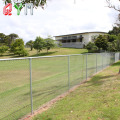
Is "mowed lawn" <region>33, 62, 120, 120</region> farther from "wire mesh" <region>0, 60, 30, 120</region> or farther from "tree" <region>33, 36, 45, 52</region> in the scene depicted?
"tree" <region>33, 36, 45, 52</region>

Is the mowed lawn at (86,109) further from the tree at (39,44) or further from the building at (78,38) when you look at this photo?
the building at (78,38)

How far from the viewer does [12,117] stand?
140 inches

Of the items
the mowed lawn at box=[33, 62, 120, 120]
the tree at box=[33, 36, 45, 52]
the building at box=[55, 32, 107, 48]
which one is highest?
the building at box=[55, 32, 107, 48]

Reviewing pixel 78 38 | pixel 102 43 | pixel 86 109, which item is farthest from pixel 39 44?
pixel 86 109

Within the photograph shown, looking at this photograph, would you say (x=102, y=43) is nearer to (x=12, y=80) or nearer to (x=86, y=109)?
(x=86, y=109)

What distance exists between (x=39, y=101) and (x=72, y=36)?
65.1m

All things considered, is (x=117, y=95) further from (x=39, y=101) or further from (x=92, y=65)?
(x=92, y=65)

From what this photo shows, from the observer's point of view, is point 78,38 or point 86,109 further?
point 78,38

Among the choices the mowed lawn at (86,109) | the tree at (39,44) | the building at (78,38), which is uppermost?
the building at (78,38)

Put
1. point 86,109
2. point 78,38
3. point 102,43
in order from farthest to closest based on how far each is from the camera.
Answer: point 78,38 → point 102,43 → point 86,109

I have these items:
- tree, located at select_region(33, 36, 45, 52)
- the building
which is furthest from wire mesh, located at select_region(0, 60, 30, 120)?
the building

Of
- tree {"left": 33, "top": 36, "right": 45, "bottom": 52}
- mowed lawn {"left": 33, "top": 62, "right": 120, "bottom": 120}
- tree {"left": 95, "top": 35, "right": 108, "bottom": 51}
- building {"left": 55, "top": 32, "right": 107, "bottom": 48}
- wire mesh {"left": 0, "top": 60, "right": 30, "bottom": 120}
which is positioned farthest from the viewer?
building {"left": 55, "top": 32, "right": 107, "bottom": 48}

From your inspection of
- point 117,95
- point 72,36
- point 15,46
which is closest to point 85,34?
point 72,36

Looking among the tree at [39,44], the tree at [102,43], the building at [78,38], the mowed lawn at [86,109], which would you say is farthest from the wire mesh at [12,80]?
the building at [78,38]
